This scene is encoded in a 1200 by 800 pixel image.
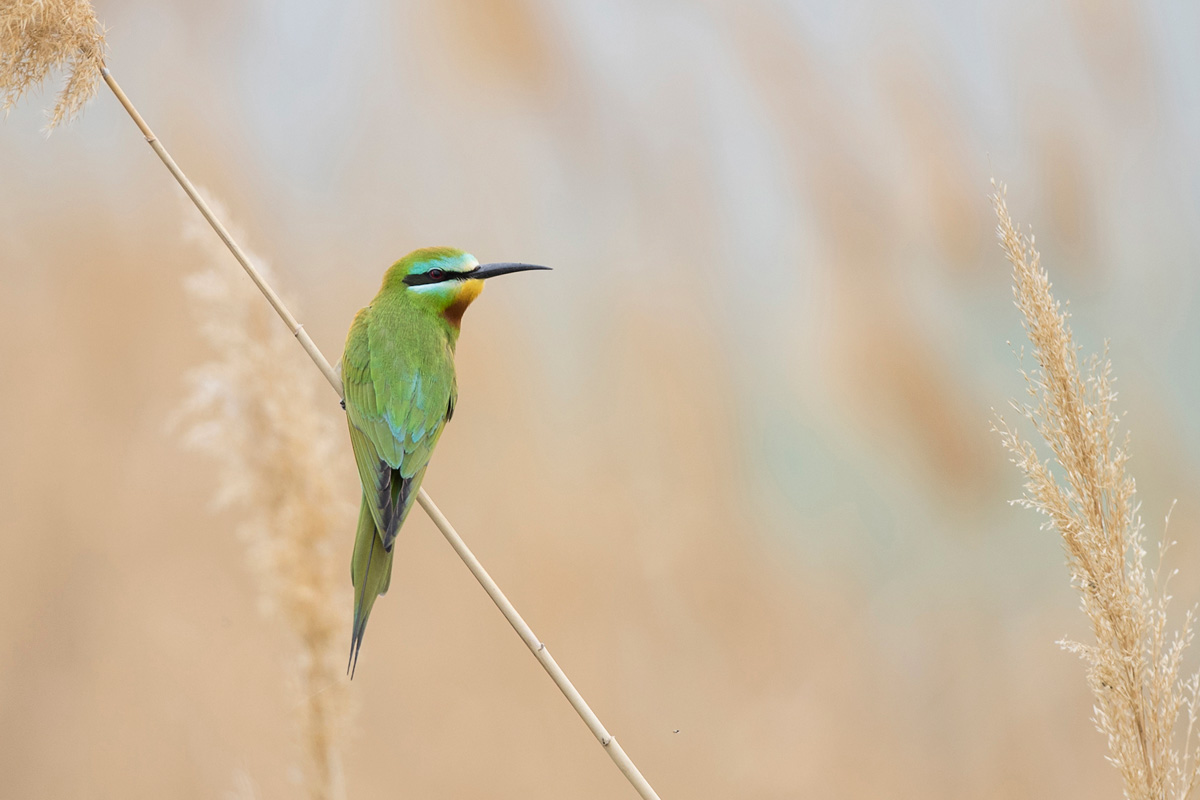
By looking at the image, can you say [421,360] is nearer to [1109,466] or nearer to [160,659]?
[1109,466]

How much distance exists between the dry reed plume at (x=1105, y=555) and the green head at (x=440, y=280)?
75 cm

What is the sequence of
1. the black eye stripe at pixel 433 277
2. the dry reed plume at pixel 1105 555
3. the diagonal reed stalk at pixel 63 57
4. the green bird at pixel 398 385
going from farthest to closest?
the black eye stripe at pixel 433 277
the green bird at pixel 398 385
the diagonal reed stalk at pixel 63 57
the dry reed plume at pixel 1105 555

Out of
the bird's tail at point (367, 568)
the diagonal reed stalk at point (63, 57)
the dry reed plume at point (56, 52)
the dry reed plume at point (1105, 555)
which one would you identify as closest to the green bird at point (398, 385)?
the bird's tail at point (367, 568)

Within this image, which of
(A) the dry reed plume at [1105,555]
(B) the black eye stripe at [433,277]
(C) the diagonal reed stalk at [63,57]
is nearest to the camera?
(A) the dry reed plume at [1105,555]

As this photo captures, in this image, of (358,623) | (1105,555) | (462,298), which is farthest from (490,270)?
(1105,555)

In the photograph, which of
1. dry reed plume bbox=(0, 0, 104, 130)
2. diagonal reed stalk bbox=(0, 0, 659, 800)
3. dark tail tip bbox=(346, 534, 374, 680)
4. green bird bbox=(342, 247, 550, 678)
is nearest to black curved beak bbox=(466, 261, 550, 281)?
A: green bird bbox=(342, 247, 550, 678)

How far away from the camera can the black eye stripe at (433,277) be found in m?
1.35

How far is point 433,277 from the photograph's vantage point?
53.7 inches

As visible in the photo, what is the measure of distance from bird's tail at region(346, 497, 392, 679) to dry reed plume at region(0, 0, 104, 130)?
607 mm

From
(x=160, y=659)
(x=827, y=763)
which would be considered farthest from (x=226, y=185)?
(x=827, y=763)

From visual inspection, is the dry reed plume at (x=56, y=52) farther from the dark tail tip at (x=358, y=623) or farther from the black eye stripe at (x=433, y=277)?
the dark tail tip at (x=358, y=623)

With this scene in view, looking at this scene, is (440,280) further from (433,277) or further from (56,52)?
(56,52)

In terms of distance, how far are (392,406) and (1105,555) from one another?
894 millimetres

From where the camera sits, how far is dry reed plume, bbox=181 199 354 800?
1169 millimetres
